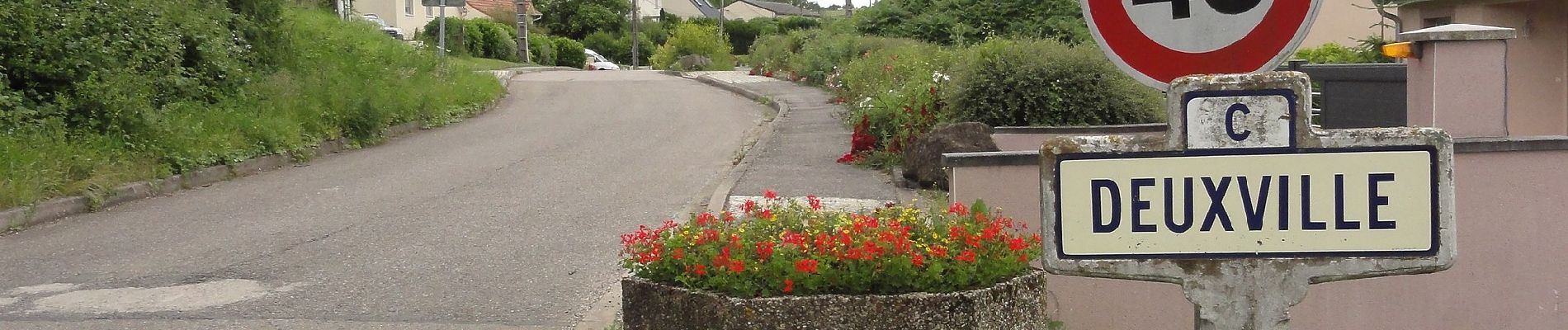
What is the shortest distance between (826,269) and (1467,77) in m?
3.24

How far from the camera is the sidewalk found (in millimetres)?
11727

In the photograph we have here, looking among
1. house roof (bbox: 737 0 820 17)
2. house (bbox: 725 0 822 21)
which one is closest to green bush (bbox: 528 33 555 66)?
house (bbox: 725 0 822 21)

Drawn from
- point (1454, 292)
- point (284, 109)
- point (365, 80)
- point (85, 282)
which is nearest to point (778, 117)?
point (365, 80)

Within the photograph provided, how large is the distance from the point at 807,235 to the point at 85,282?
16.5 ft

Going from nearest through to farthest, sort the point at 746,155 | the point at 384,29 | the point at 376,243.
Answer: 1. the point at 376,243
2. the point at 746,155
3. the point at 384,29

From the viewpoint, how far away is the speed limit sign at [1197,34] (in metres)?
2.85

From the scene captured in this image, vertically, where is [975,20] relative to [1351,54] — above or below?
above

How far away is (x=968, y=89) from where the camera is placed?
1146 cm

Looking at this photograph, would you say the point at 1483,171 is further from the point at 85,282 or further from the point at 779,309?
the point at 85,282

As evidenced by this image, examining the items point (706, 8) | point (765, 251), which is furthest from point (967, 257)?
point (706, 8)

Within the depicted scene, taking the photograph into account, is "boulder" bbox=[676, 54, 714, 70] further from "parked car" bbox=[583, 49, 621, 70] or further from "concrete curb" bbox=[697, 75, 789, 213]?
"concrete curb" bbox=[697, 75, 789, 213]

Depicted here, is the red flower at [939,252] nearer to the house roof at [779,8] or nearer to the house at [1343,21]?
the house at [1343,21]

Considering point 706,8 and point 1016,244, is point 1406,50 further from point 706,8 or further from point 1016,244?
point 706,8

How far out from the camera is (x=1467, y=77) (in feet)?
20.1
